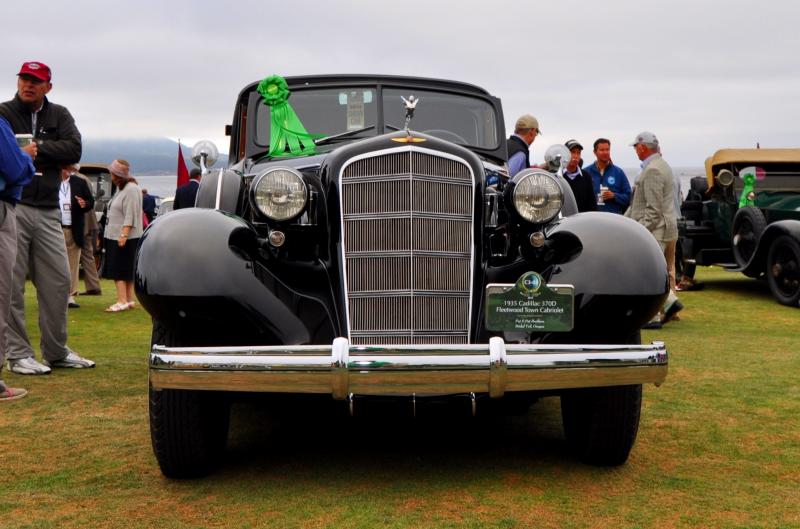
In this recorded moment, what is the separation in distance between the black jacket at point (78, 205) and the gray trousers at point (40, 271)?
197 inches

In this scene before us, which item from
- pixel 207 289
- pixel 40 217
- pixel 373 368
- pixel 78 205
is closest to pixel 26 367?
pixel 40 217

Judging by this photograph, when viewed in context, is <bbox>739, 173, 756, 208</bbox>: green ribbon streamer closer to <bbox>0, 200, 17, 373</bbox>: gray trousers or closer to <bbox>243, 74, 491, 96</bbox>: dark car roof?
<bbox>243, 74, 491, 96</bbox>: dark car roof

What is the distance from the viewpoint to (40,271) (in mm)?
6062

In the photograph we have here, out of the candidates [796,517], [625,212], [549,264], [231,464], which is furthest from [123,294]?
[796,517]

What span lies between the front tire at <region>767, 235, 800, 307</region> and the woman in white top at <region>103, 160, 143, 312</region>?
7.53m

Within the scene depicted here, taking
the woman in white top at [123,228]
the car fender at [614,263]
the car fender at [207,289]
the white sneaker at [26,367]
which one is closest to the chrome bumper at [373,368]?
the car fender at [207,289]

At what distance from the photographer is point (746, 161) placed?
12.3 meters

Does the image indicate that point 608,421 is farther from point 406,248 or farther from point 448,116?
point 448,116

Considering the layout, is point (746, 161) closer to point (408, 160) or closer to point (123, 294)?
point (123, 294)

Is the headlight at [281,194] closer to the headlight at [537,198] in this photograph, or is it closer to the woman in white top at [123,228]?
the headlight at [537,198]

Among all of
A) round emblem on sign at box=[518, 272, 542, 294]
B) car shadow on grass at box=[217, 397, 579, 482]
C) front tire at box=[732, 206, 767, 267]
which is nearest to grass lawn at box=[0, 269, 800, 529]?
car shadow on grass at box=[217, 397, 579, 482]

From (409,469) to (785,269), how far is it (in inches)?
326

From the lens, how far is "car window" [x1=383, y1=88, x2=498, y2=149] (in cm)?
538

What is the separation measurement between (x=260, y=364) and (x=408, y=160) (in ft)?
3.58
